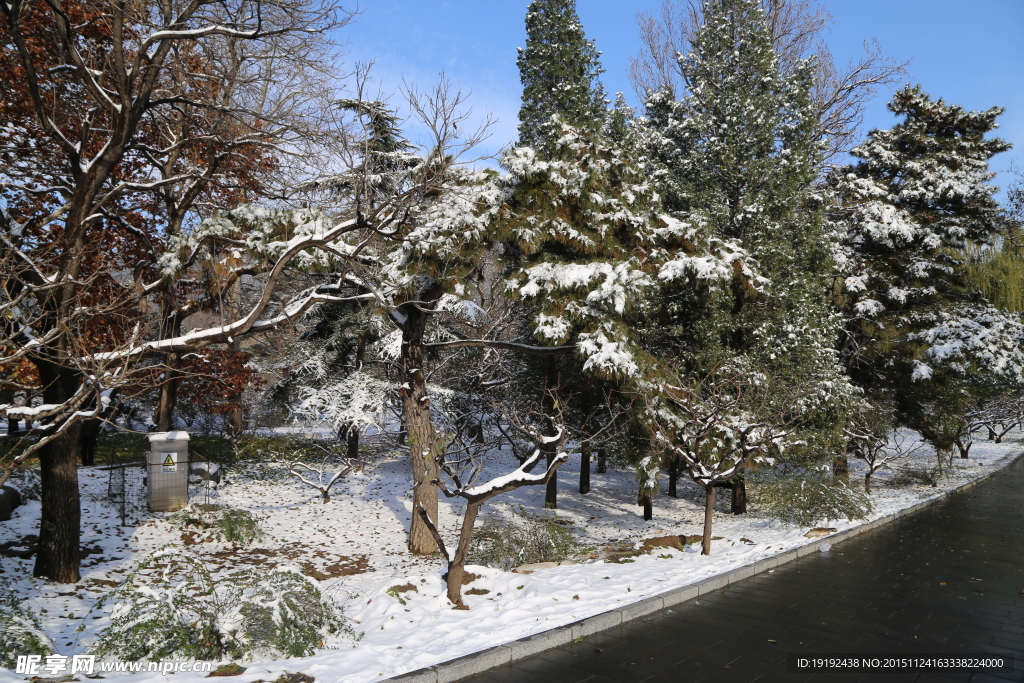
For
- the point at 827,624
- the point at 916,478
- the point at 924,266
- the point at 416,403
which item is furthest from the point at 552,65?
the point at 916,478

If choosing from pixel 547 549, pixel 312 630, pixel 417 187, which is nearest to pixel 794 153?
pixel 417 187

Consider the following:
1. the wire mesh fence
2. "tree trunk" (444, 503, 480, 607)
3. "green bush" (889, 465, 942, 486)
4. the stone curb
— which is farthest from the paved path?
the wire mesh fence

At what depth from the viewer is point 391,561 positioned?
11.7 metres

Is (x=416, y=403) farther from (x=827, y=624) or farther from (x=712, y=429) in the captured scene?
(x=827, y=624)

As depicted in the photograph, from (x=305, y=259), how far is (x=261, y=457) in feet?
36.2

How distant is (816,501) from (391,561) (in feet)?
28.8

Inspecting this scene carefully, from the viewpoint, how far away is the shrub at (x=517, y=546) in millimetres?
9648

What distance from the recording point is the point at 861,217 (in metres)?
18.7

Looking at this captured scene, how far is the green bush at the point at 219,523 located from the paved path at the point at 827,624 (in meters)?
8.63

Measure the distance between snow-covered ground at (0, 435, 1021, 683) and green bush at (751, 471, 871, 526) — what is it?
41 centimetres

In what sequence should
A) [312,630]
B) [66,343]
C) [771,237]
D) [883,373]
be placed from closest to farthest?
[312,630]
[66,343]
[771,237]
[883,373]

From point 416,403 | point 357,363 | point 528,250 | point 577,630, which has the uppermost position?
point 528,250

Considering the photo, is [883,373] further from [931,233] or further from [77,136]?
[77,136]

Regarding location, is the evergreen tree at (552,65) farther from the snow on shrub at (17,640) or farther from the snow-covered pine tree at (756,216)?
the snow on shrub at (17,640)
